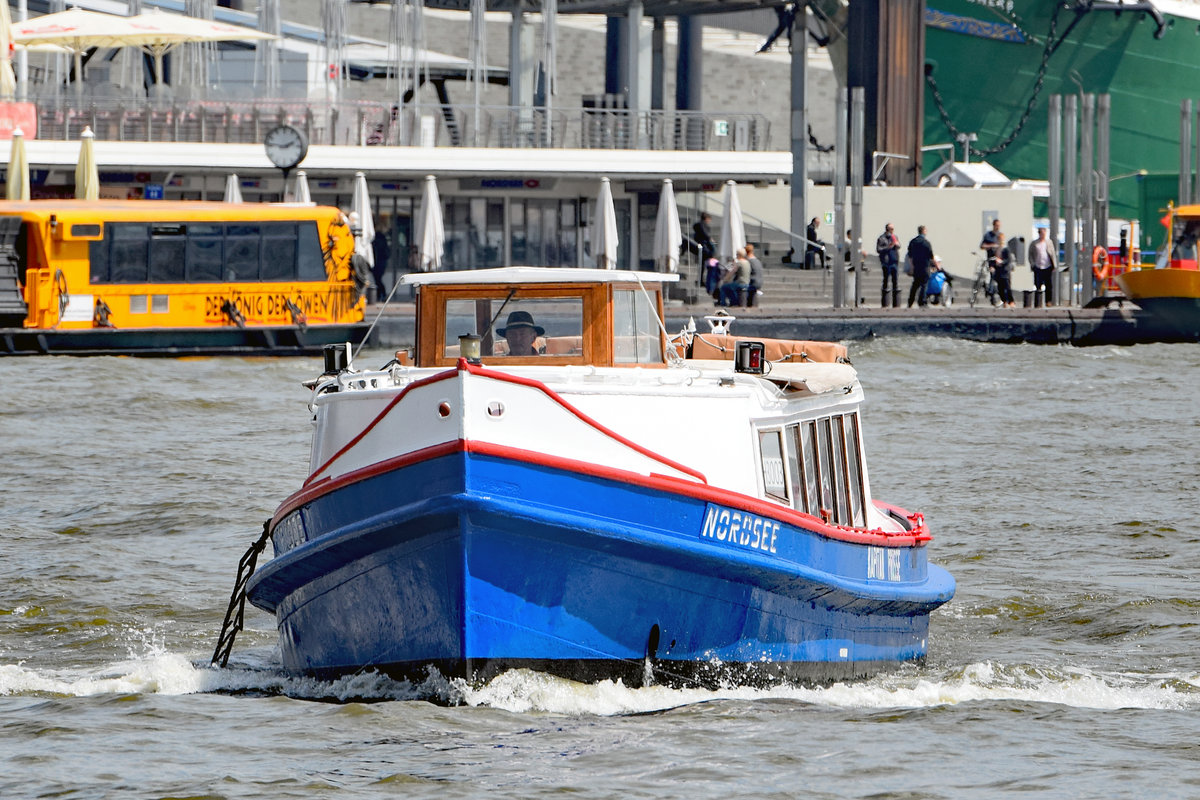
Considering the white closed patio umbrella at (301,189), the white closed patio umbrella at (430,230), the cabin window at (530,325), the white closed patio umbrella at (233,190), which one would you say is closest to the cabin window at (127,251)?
the white closed patio umbrella at (301,189)

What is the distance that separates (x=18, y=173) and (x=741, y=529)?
1026 inches

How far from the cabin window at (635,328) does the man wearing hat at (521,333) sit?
407 millimetres

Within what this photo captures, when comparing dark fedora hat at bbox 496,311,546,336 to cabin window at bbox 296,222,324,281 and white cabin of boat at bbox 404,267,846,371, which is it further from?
cabin window at bbox 296,222,324,281

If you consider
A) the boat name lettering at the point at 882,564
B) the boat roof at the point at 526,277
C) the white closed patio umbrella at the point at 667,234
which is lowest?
the boat name lettering at the point at 882,564

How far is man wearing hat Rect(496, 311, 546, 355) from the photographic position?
422 inches

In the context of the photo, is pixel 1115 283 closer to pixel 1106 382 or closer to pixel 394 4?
pixel 1106 382

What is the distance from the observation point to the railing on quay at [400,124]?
37906 millimetres

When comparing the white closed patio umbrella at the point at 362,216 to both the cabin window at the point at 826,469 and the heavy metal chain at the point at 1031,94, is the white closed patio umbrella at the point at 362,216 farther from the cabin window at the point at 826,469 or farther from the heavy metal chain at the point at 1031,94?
the heavy metal chain at the point at 1031,94

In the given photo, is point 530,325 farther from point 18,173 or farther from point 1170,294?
point 1170,294

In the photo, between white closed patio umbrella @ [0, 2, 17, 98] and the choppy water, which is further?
white closed patio umbrella @ [0, 2, 17, 98]

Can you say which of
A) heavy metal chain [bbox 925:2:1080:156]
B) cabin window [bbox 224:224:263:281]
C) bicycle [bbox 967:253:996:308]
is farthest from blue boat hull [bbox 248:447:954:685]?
heavy metal chain [bbox 925:2:1080:156]

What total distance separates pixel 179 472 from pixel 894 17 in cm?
3330

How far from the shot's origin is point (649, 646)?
9578 mm

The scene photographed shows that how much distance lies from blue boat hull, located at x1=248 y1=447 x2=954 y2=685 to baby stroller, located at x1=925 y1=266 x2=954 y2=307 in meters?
28.8
